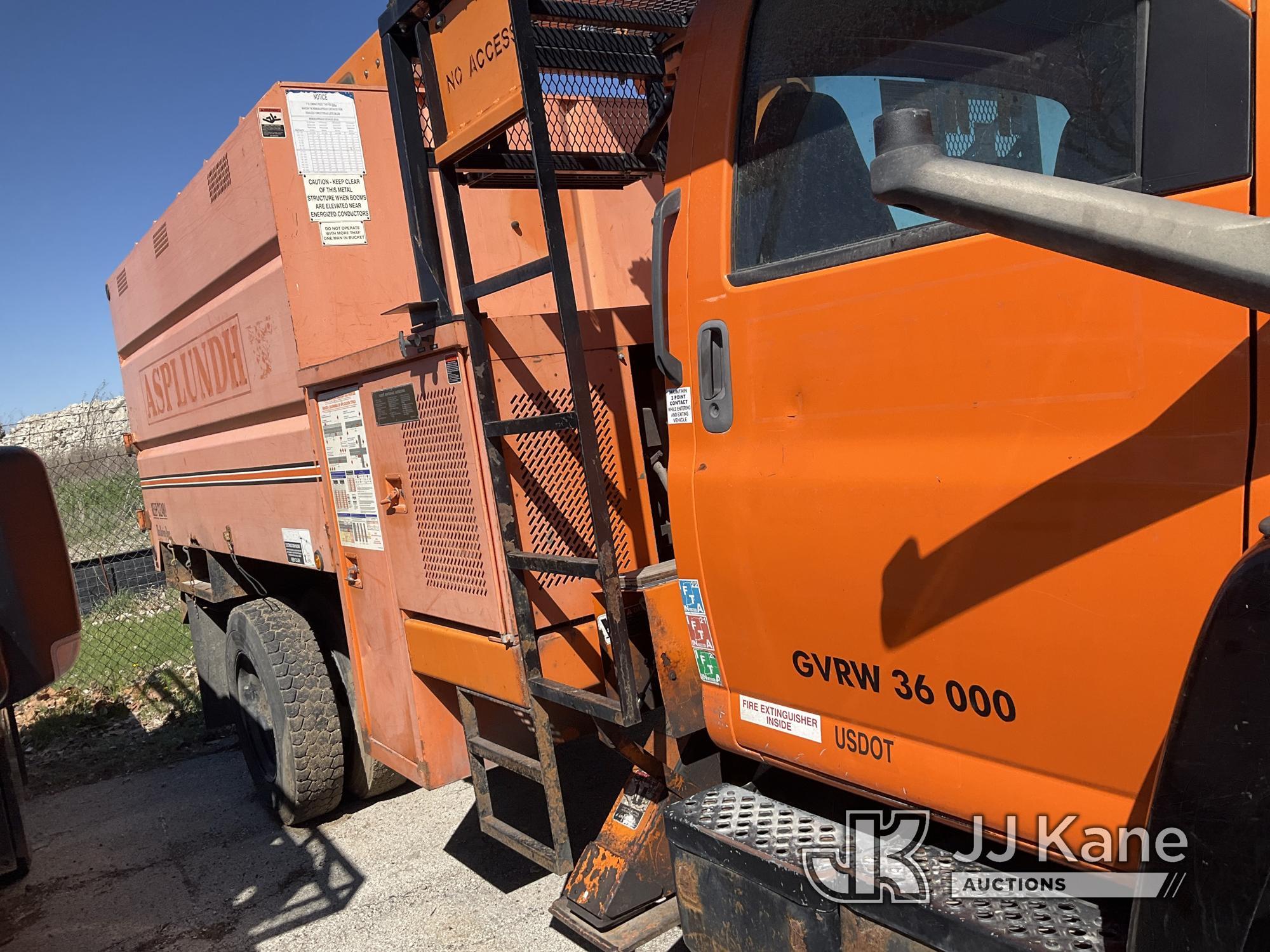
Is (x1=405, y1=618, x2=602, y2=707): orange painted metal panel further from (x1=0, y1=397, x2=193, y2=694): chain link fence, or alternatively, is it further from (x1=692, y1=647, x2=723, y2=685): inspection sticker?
(x1=0, y1=397, x2=193, y2=694): chain link fence

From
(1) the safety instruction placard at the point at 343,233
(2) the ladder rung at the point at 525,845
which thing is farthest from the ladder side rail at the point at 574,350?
(1) the safety instruction placard at the point at 343,233

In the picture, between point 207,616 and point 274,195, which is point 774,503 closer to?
point 274,195

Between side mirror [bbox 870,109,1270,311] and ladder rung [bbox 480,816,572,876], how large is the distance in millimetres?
2083

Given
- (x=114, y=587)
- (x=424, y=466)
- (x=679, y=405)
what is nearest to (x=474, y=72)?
(x=679, y=405)

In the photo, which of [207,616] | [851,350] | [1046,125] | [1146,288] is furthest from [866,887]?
[207,616]

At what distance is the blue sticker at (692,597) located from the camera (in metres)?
2.13

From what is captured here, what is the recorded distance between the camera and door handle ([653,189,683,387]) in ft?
6.93

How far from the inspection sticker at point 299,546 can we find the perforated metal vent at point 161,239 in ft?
6.28

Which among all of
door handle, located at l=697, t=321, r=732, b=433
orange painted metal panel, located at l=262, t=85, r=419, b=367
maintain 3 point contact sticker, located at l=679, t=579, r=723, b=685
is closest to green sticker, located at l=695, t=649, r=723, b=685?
maintain 3 point contact sticker, located at l=679, t=579, r=723, b=685

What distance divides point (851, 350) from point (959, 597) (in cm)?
47

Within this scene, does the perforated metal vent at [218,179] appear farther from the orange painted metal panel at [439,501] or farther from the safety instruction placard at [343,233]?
the orange painted metal panel at [439,501]

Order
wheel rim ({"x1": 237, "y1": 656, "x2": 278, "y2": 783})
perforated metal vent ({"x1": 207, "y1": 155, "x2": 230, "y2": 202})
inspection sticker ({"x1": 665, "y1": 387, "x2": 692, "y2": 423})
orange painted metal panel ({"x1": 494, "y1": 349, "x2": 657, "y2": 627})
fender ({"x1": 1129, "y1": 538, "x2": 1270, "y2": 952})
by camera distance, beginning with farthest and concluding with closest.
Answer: wheel rim ({"x1": 237, "y1": 656, "x2": 278, "y2": 783}) < perforated metal vent ({"x1": 207, "y1": 155, "x2": 230, "y2": 202}) < orange painted metal panel ({"x1": 494, "y1": 349, "x2": 657, "y2": 627}) < inspection sticker ({"x1": 665, "y1": 387, "x2": 692, "y2": 423}) < fender ({"x1": 1129, "y1": 538, "x2": 1270, "y2": 952})

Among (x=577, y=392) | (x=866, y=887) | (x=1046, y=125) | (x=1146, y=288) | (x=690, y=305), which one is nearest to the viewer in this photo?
(x=1146, y=288)

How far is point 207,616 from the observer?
18.0 ft
